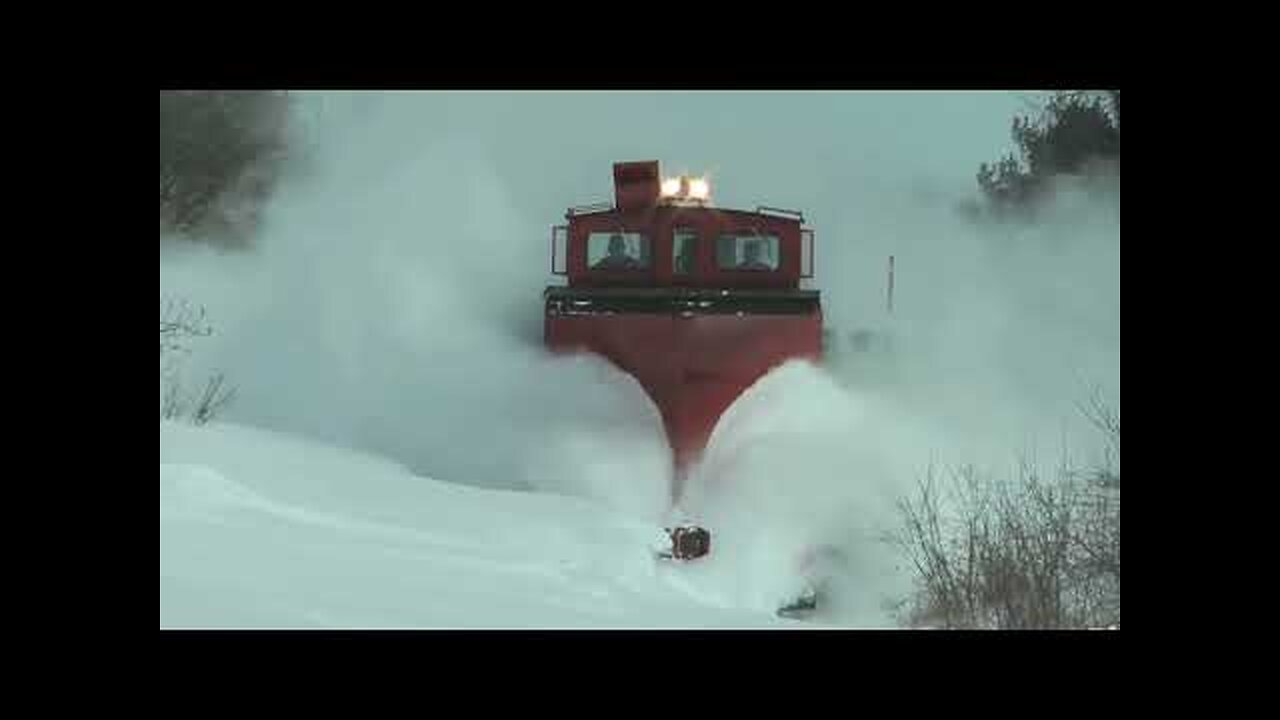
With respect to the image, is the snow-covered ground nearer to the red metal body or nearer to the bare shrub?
the bare shrub

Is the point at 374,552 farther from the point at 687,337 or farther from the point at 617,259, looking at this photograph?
the point at 617,259

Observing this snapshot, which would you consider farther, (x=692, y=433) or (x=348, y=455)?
(x=692, y=433)

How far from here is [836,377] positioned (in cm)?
925

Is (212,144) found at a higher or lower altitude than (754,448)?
higher

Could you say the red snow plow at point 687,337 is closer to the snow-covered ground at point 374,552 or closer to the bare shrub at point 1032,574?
the snow-covered ground at point 374,552

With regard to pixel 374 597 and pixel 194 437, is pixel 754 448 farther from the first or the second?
pixel 374 597

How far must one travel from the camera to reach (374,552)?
14.4 ft

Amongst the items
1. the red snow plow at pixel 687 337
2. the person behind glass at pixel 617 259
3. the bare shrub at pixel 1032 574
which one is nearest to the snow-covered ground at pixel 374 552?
the bare shrub at pixel 1032 574

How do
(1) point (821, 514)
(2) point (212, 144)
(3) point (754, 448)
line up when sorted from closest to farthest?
1. (1) point (821, 514)
2. (3) point (754, 448)
3. (2) point (212, 144)

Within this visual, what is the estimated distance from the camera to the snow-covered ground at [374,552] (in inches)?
140

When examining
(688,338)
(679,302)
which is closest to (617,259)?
(679,302)

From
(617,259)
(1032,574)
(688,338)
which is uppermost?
(617,259)

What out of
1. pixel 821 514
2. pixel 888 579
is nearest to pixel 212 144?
pixel 821 514

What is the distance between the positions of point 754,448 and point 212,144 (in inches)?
424
